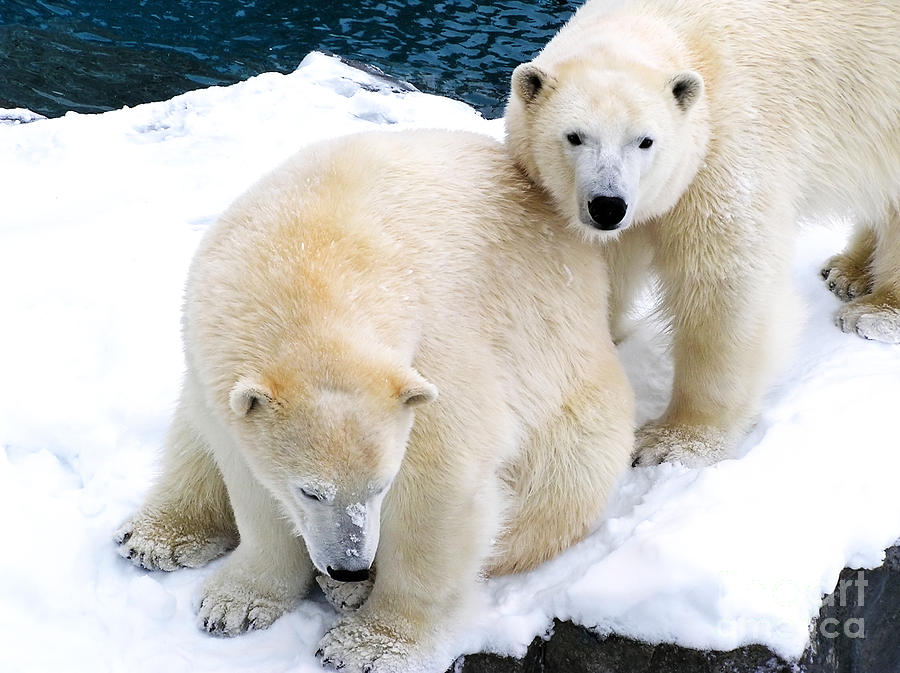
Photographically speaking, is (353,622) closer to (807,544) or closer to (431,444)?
(431,444)

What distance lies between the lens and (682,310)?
3.90 metres

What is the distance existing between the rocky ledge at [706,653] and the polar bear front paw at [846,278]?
1.89m

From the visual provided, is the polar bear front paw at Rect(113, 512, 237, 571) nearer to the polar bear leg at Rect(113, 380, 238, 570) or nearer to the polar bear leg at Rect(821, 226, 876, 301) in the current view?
the polar bear leg at Rect(113, 380, 238, 570)

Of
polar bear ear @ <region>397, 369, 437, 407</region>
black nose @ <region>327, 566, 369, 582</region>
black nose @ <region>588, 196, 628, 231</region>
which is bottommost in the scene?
black nose @ <region>327, 566, 369, 582</region>

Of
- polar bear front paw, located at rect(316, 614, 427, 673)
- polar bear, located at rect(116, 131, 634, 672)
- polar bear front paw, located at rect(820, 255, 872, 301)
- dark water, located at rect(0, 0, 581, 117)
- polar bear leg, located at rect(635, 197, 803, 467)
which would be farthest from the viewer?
dark water, located at rect(0, 0, 581, 117)

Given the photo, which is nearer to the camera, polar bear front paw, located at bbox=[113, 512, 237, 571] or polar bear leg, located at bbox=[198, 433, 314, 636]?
polar bear leg, located at bbox=[198, 433, 314, 636]

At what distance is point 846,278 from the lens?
5082mm

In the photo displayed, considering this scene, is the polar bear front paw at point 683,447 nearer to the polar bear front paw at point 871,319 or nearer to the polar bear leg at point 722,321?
the polar bear leg at point 722,321

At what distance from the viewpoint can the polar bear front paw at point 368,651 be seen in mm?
3119

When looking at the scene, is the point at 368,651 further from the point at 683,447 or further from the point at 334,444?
the point at 683,447

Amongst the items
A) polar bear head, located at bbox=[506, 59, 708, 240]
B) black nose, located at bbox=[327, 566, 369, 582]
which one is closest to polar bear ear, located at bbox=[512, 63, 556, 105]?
polar bear head, located at bbox=[506, 59, 708, 240]

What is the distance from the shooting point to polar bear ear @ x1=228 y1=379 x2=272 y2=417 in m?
2.50

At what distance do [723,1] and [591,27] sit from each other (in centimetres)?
59

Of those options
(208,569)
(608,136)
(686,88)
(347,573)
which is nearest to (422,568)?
(347,573)
